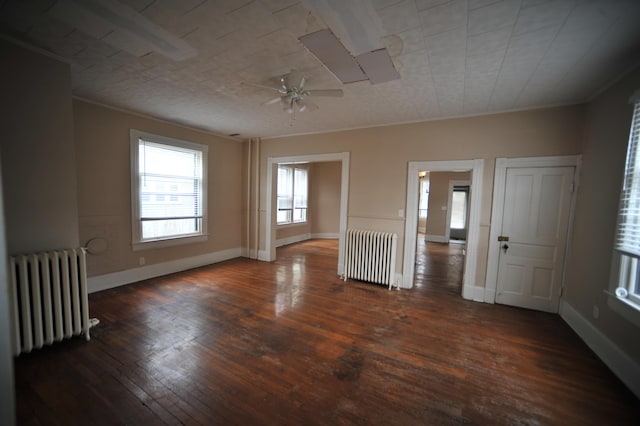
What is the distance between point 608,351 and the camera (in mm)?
2285

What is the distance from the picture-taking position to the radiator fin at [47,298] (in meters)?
2.14

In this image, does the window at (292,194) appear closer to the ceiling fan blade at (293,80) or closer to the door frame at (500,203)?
the ceiling fan blade at (293,80)

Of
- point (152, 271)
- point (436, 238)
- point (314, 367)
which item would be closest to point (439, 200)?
point (436, 238)

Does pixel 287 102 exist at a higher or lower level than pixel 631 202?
higher

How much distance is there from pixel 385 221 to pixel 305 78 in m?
2.65

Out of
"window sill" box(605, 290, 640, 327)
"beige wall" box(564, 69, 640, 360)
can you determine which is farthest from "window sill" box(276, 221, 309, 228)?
"window sill" box(605, 290, 640, 327)

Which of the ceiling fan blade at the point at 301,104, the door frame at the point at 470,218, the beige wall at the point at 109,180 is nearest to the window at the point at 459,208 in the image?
the door frame at the point at 470,218

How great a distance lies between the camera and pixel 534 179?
11.0ft

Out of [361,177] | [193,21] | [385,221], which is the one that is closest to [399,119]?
[361,177]

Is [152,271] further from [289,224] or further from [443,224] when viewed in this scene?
[443,224]

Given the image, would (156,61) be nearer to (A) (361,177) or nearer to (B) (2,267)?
(B) (2,267)

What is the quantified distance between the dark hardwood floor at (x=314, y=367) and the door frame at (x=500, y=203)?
0.39 metres

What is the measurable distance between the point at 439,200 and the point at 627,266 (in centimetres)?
678

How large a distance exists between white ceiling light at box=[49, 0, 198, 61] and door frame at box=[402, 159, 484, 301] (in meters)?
3.39
